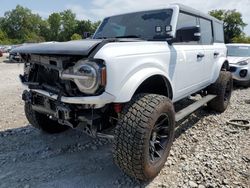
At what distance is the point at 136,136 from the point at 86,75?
0.76m

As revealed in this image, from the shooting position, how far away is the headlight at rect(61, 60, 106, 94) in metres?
2.70

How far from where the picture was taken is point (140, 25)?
428cm

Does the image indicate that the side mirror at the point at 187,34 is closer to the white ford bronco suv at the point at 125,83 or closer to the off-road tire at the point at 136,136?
the white ford bronco suv at the point at 125,83

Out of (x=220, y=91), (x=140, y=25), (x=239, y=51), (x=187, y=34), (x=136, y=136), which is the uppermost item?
(x=140, y=25)

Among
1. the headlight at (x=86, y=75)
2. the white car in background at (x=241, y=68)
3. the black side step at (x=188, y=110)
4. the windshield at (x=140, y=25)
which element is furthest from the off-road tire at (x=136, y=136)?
the white car in background at (x=241, y=68)

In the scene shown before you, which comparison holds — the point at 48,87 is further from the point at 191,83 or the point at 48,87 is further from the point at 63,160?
the point at 191,83

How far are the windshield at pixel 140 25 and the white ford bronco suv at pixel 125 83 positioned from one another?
0.01 m

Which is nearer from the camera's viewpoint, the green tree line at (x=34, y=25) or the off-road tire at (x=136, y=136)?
the off-road tire at (x=136, y=136)

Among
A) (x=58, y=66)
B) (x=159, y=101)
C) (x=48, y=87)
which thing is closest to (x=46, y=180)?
(x=48, y=87)

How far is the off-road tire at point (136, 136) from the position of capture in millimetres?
2855

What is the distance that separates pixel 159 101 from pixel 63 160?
1.50m

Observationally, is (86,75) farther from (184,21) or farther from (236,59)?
(236,59)

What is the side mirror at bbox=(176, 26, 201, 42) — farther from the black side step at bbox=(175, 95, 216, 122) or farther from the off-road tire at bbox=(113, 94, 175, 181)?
the off-road tire at bbox=(113, 94, 175, 181)

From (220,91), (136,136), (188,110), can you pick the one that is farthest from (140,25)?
(220,91)
